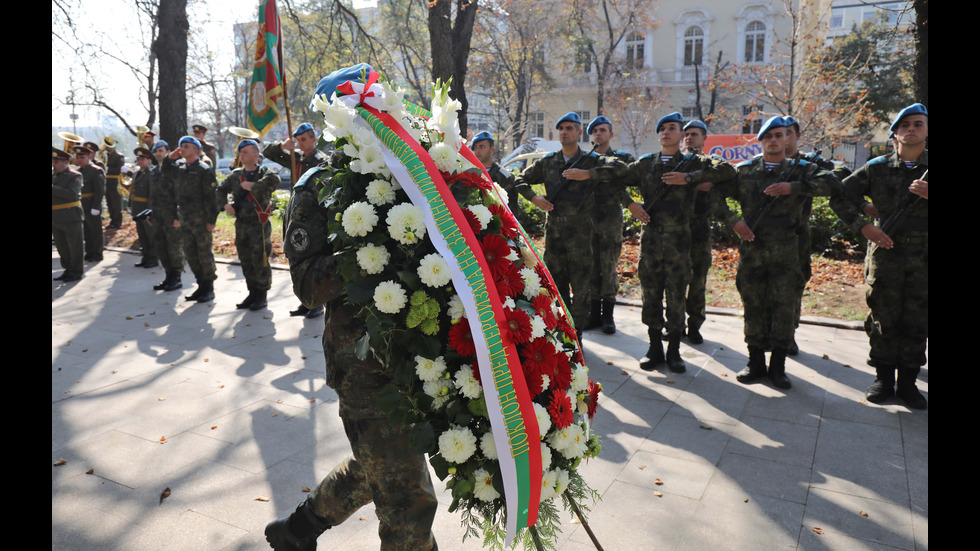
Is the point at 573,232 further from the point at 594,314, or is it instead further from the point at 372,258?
the point at 372,258

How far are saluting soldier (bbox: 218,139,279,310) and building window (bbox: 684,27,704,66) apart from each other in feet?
121

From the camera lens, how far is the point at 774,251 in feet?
18.2

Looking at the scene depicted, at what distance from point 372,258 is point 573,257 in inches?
184

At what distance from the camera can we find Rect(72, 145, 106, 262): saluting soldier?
12.9 m

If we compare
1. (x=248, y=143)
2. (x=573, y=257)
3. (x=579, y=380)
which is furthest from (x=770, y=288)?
(x=248, y=143)

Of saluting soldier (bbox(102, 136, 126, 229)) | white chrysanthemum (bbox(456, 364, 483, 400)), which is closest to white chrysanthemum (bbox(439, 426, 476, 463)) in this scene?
white chrysanthemum (bbox(456, 364, 483, 400))

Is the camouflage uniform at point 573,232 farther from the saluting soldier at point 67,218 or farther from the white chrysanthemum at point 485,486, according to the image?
the saluting soldier at point 67,218

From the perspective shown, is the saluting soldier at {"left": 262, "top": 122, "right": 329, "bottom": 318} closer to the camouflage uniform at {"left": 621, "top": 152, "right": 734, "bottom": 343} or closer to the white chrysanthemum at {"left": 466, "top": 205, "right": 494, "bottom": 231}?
the camouflage uniform at {"left": 621, "top": 152, "right": 734, "bottom": 343}

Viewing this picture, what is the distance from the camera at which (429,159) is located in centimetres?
238

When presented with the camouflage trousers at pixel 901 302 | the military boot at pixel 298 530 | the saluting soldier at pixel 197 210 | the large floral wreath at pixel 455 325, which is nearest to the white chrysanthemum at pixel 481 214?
the large floral wreath at pixel 455 325

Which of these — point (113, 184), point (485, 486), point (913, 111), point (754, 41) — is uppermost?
point (754, 41)
